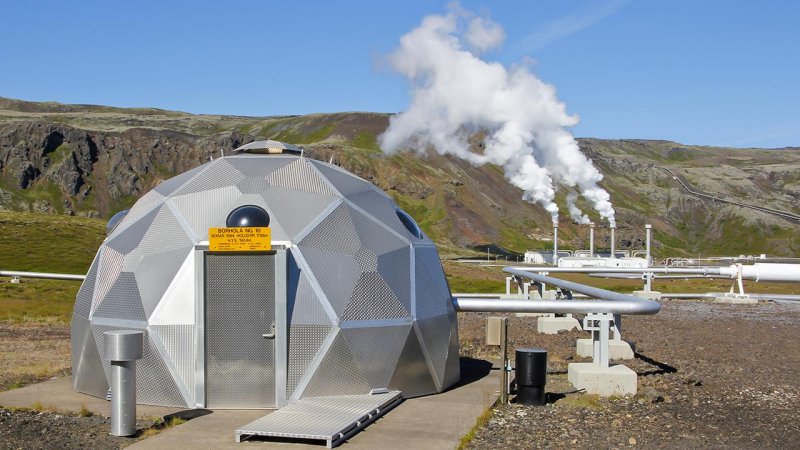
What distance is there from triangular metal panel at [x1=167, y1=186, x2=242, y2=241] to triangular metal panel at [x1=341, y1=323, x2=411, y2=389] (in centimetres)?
311

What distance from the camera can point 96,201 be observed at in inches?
6732

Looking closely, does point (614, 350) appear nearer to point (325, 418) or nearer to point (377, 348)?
point (377, 348)

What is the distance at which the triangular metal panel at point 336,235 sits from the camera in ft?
48.2

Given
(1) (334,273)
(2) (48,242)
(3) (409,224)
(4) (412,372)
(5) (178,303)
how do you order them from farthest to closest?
(2) (48,242) → (3) (409,224) → (4) (412,372) → (1) (334,273) → (5) (178,303)

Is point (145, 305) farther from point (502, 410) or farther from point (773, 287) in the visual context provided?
point (773, 287)

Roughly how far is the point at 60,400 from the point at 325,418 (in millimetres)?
5367

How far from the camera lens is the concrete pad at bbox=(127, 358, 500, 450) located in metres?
11.3

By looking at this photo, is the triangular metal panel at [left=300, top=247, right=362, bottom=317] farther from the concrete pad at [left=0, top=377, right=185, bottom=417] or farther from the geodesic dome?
the concrete pad at [left=0, top=377, right=185, bottom=417]

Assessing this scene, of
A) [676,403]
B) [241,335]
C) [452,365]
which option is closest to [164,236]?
[241,335]

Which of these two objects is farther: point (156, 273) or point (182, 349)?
point (156, 273)

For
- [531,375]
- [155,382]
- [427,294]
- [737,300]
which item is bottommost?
[737,300]

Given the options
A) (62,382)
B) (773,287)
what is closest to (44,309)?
(62,382)

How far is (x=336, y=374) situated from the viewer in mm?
13914

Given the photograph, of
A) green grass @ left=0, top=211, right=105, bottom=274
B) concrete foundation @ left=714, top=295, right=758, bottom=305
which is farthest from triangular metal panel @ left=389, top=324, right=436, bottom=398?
green grass @ left=0, top=211, right=105, bottom=274
